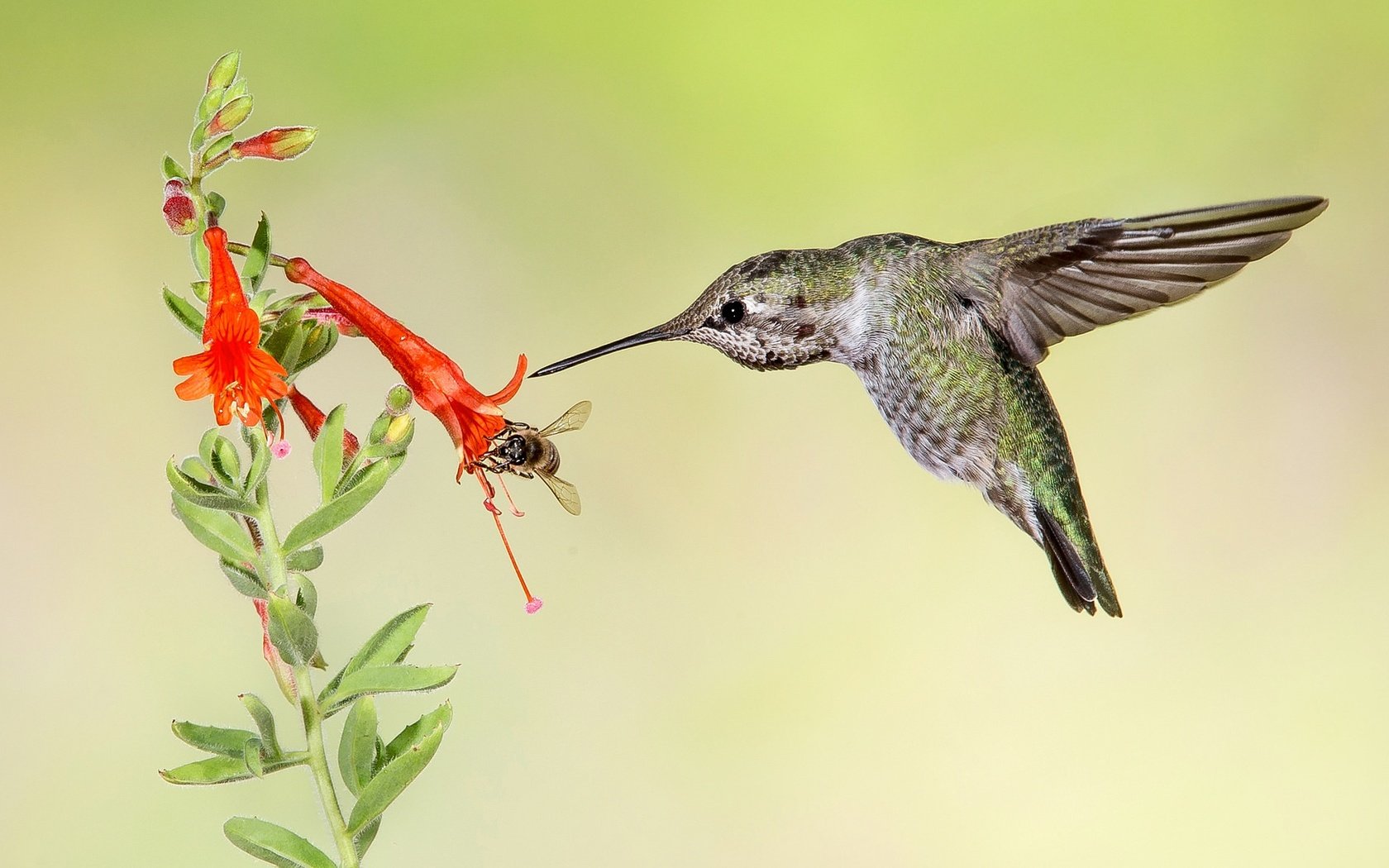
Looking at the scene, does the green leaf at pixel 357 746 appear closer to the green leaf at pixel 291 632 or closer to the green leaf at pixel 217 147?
the green leaf at pixel 291 632

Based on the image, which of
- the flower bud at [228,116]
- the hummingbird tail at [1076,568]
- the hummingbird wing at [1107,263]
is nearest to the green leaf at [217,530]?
the flower bud at [228,116]

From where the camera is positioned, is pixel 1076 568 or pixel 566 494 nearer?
pixel 566 494

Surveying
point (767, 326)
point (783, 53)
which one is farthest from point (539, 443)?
point (783, 53)

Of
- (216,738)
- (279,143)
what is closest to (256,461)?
(216,738)

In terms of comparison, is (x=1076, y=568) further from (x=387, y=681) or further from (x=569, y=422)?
(x=387, y=681)

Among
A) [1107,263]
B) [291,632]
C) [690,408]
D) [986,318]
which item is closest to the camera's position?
[291,632]

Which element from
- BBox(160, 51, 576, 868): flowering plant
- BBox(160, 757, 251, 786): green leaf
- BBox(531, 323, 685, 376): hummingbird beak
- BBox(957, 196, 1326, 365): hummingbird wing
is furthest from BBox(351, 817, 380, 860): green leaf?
BBox(957, 196, 1326, 365): hummingbird wing

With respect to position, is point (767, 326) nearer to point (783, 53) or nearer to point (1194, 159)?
point (783, 53)
